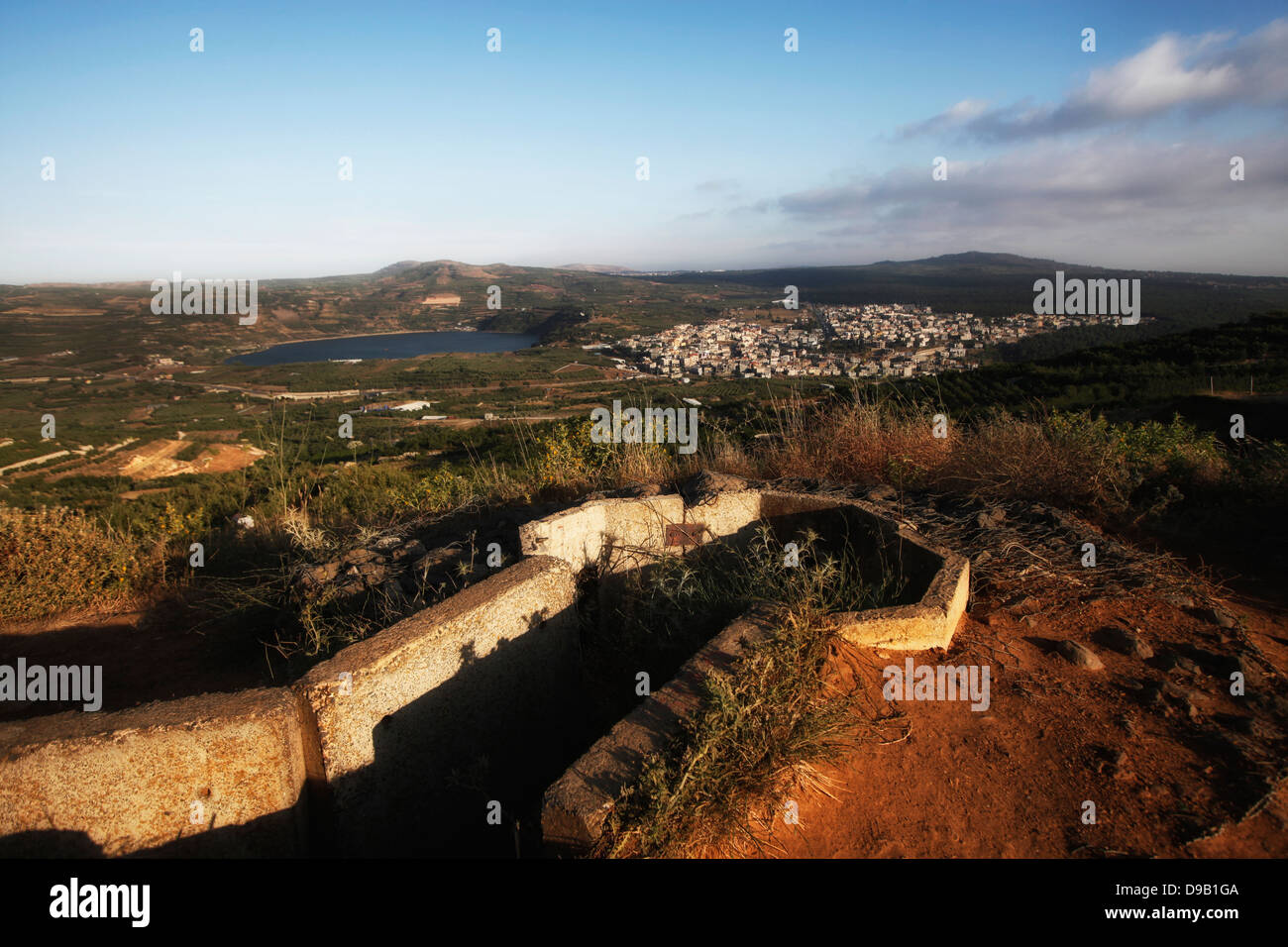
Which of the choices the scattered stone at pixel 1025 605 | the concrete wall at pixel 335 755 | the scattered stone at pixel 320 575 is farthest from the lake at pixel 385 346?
the scattered stone at pixel 1025 605

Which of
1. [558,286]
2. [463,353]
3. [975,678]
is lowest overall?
[975,678]

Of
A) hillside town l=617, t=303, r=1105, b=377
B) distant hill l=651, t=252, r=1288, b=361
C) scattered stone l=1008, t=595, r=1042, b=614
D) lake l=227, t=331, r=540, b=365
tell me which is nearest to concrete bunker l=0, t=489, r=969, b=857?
scattered stone l=1008, t=595, r=1042, b=614

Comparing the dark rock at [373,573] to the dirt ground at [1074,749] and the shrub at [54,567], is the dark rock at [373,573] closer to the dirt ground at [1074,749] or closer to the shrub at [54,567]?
the shrub at [54,567]

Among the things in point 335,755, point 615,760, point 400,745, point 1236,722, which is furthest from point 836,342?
point 335,755

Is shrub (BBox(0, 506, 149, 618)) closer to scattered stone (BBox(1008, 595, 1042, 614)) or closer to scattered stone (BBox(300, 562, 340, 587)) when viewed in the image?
scattered stone (BBox(300, 562, 340, 587))

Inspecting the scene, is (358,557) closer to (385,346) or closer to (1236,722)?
(1236,722)

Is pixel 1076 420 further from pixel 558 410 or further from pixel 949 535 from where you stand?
pixel 558 410
